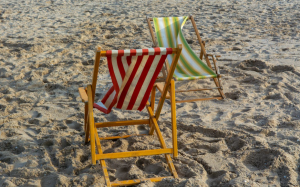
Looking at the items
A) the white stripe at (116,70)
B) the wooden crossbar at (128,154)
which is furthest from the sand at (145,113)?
the white stripe at (116,70)

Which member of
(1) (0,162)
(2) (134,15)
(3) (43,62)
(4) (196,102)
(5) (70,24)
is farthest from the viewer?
(2) (134,15)

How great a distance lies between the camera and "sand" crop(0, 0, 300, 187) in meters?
2.54

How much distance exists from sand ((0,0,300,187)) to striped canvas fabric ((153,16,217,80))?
33cm

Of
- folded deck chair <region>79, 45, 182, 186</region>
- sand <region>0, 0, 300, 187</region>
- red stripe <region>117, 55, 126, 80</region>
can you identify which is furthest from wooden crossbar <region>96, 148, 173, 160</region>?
red stripe <region>117, 55, 126, 80</region>

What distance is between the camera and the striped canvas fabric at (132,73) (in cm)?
224

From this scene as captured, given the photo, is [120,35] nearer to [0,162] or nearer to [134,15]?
[134,15]

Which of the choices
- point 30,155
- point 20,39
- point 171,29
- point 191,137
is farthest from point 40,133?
point 20,39

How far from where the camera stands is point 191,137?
308 cm

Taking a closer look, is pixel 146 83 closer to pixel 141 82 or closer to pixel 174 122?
pixel 141 82

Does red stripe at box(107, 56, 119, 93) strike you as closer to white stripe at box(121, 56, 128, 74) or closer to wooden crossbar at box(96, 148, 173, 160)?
white stripe at box(121, 56, 128, 74)

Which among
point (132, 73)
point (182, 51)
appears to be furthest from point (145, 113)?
point (132, 73)

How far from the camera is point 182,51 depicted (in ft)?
14.1

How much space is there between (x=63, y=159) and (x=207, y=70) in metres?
1.96

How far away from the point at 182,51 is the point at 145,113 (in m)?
1.08
